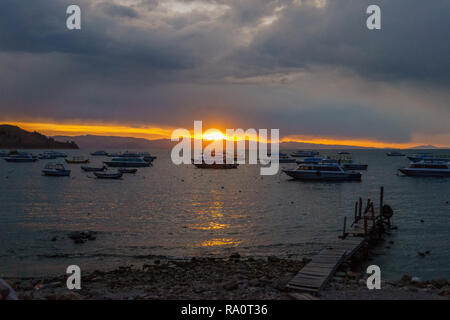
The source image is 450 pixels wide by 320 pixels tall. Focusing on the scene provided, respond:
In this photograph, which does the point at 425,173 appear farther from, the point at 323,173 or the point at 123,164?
the point at 123,164

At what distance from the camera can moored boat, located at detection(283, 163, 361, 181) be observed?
7106 centimetres

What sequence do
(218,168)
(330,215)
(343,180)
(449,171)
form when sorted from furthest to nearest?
(218,168), (449,171), (343,180), (330,215)

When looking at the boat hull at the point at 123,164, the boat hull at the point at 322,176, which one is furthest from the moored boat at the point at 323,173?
the boat hull at the point at 123,164

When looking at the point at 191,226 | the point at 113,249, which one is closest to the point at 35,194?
the point at 191,226

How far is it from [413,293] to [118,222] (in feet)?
78.1

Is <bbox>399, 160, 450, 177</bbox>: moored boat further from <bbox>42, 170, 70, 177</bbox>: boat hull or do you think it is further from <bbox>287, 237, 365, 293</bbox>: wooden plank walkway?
<bbox>42, 170, 70, 177</bbox>: boat hull

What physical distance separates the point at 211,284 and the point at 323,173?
59512 mm

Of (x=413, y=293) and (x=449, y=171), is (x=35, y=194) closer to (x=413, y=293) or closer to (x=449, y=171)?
(x=413, y=293)

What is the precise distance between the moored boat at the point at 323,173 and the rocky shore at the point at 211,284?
53422mm

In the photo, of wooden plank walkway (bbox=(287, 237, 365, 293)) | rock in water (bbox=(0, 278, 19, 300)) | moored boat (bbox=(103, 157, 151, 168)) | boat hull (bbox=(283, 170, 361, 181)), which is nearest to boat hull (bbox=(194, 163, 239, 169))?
moored boat (bbox=(103, 157, 151, 168))

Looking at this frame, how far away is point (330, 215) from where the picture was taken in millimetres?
35469

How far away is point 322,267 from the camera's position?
15.3 meters

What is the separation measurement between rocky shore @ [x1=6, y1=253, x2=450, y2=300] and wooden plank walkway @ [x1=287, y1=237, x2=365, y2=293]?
0.37 m

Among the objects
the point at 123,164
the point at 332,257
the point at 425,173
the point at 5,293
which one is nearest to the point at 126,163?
the point at 123,164
